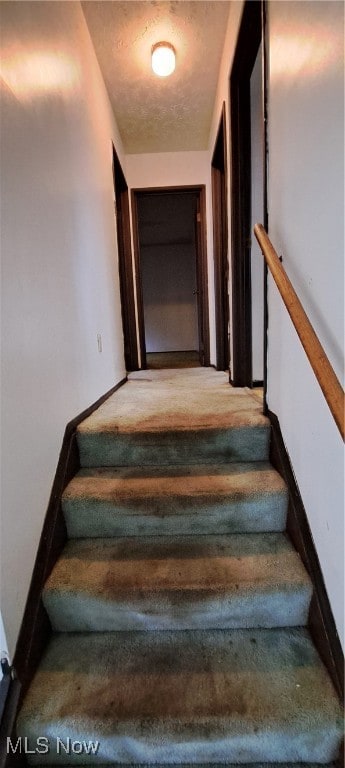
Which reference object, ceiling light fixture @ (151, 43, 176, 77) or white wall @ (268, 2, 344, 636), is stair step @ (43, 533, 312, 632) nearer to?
white wall @ (268, 2, 344, 636)

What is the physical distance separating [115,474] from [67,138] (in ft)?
5.19

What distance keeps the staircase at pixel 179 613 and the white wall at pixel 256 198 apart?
0.83 metres

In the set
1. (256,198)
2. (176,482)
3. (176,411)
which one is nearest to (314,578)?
(176,482)

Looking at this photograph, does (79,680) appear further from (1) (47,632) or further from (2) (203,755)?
(2) (203,755)

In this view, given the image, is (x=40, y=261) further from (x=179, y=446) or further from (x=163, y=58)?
(x=163, y=58)

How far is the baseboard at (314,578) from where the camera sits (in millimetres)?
886

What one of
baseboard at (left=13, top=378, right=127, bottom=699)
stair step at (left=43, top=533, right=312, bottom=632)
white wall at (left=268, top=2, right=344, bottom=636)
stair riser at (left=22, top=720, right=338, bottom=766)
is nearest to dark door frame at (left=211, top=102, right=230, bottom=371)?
white wall at (left=268, top=2, right=344, bottom=636)

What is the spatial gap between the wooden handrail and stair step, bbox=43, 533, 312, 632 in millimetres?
653

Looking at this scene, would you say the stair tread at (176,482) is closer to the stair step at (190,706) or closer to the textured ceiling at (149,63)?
the stair step at (190,706)

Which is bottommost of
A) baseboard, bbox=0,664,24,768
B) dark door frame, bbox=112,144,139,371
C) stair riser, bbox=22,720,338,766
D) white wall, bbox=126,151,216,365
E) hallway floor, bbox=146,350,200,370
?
stair riser, bbox=22,720,338,766

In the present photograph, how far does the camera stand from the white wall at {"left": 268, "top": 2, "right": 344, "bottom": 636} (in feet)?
2.64

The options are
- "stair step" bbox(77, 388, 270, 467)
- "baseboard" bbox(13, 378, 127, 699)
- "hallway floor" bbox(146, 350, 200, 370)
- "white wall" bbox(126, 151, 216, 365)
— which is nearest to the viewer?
"baseboard" bbox(13, 378, 127, 699)

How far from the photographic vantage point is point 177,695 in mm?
895

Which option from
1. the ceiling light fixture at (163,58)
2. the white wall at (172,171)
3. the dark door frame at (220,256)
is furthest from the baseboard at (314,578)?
the white wall at (172,171)
